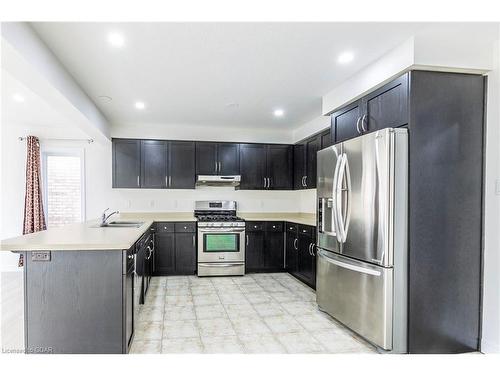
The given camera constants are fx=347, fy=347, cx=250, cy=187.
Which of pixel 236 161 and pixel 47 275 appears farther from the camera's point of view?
pixel 236 161

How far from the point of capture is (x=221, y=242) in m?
5.33

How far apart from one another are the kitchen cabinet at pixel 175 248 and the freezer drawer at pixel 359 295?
7.91 feet

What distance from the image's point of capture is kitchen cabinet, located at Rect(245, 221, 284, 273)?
5.50 metres

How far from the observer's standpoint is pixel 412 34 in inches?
96.2

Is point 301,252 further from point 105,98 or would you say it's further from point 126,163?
point 105,98

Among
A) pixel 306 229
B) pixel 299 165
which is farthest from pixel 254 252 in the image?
pixel 299 165

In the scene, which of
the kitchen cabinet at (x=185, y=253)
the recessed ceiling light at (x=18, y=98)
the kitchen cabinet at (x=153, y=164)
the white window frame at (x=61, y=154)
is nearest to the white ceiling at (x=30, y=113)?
the recessed ceiling light at (x=18, y=98)

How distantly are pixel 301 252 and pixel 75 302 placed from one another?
3148mm


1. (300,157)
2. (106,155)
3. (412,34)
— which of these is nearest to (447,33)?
(412,34)

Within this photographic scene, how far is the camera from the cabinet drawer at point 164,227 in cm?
526

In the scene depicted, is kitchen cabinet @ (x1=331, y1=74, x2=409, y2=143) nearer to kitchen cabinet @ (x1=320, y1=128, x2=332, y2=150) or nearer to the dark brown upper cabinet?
kitchen cabinet @ (x1=320, y1=128, x2=332, y2=150)

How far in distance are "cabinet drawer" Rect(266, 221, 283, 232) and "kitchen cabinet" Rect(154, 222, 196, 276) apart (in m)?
1.17

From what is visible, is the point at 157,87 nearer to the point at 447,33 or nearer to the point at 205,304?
the point at 205,304

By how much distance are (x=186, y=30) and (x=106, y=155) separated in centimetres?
396
